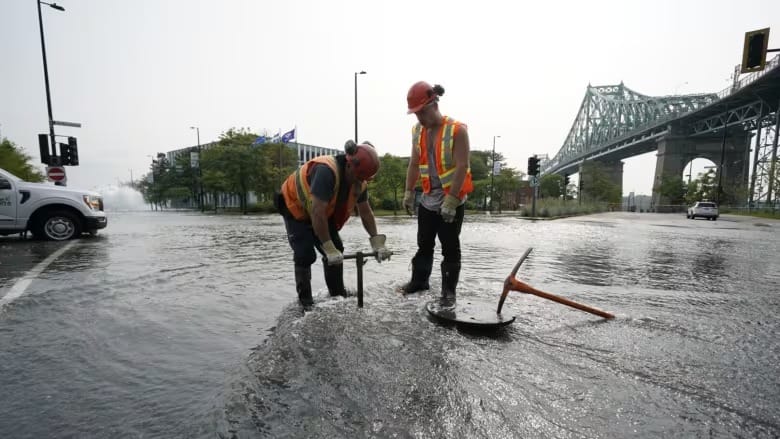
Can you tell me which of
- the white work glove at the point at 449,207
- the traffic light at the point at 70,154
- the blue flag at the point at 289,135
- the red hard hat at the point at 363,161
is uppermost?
the blue flag at the point at 289,135

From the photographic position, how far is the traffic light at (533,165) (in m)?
22.1

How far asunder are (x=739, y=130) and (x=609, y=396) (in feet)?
272

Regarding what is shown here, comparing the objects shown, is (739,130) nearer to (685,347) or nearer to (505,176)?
(505,176)

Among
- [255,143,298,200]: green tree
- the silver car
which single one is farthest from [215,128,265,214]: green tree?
the silver car

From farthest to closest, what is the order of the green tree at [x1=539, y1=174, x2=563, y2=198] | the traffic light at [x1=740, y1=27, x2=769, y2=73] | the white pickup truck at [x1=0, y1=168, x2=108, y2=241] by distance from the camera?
the green tree at [x1=539, y1=174, x2=563, y2=198] < the traffic light at [x1=740, y1=27, x2=769, y2=73] < the white pickup truck at [x1=0, y1=168, x2=108, y2=241]

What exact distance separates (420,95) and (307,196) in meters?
1.25

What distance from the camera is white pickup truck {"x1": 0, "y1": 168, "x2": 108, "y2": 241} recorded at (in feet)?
24.2

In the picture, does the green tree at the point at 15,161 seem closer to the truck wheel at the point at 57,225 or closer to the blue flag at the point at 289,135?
the blue flag at the point at 289,135

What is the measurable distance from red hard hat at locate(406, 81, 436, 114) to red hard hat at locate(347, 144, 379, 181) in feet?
1.99

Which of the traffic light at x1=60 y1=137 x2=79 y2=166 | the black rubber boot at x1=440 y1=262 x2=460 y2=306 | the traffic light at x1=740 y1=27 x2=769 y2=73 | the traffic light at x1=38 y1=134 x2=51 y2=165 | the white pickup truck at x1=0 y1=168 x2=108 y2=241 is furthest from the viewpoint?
the traffic light at x1=60 y1=137 x2=79 y2=166

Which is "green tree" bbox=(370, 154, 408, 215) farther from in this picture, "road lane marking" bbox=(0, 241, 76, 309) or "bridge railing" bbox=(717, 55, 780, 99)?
"bridge railing" bbox=(717, 55, 780, 99)

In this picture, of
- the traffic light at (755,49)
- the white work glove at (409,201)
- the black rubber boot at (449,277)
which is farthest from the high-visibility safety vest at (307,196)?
the traffic light at (755,49)

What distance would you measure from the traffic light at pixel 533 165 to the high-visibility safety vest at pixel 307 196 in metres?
21.3

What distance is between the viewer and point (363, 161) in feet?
8.73
